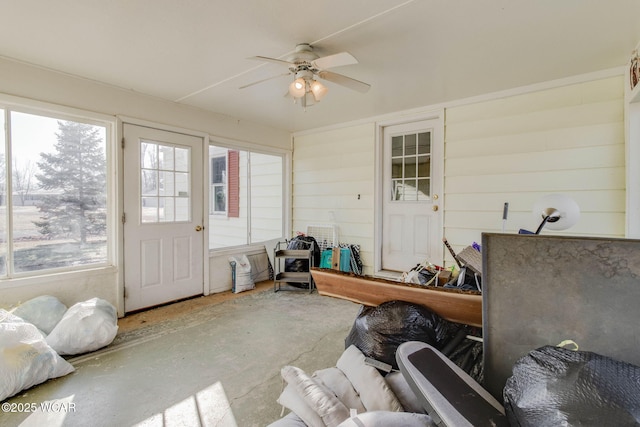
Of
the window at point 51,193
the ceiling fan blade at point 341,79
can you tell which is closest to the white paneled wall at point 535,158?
the ceiling fan blade at point 341,79

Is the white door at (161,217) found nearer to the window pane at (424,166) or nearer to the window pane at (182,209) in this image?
the window pane at (182,209)

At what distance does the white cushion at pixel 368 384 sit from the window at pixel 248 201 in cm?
375

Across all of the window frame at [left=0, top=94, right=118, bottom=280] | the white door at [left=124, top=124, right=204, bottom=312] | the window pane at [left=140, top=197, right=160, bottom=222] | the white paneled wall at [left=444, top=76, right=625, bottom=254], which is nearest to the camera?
the window frame at [left=0, top=94, right=118, bottom=280]

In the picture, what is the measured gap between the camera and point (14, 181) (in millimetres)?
2738

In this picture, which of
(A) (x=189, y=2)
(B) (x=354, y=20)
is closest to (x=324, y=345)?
(B) (x=354, y=20)

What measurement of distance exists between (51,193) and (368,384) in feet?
11.2

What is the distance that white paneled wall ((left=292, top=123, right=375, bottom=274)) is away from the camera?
445 cm

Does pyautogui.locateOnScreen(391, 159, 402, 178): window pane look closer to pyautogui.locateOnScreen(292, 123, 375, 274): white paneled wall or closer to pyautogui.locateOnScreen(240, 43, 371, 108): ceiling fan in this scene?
pyautogui.locateOnScreen(292, 123, 375, 274): white paneled wall

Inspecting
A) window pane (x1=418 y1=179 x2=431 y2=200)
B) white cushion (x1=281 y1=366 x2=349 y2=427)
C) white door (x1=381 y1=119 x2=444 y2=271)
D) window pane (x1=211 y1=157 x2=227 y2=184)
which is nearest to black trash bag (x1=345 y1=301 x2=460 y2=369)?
white cushion (x1=281 y1=366 x2=349 y2=427)

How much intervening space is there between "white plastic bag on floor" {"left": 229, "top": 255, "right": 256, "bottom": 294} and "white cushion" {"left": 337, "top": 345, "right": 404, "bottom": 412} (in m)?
2.96

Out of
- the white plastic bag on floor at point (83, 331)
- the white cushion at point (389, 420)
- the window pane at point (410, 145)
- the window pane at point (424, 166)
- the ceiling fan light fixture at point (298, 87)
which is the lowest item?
the white plastic bag on floor at point (83, 331)

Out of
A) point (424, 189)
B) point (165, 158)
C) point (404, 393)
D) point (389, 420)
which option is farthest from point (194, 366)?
point (424, 189)

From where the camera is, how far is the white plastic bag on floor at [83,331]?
2.44 meters

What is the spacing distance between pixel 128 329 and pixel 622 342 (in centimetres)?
361
